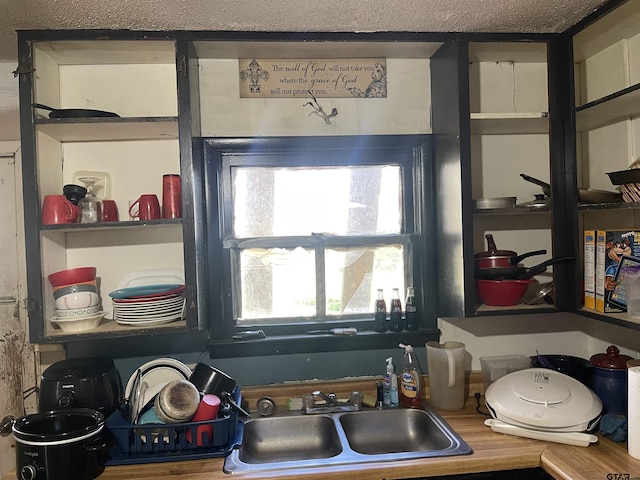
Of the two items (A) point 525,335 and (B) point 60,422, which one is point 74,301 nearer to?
(B) point 60,422

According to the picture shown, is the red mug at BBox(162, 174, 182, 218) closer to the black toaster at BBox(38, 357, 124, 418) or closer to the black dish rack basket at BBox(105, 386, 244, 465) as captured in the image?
the black toaster at BBox(38, 357, 124, 418)

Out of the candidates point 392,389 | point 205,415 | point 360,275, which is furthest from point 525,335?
point 205,415

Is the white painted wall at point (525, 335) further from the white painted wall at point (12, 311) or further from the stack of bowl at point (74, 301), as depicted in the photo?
the white painted wall at point (12, 311)

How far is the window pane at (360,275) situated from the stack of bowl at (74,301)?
95cm

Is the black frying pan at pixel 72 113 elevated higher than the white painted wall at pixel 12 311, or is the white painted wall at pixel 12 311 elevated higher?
the black frying pan at pixel 72 113

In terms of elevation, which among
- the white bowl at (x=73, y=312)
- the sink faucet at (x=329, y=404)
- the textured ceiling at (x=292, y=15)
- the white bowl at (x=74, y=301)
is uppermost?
the textured ceiling at (x=292, y=15)

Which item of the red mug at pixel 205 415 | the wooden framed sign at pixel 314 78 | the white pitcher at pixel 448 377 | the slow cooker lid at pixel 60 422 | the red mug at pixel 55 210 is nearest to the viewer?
the slow cooker lid at pixel 60 422

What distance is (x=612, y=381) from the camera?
5.86 feet

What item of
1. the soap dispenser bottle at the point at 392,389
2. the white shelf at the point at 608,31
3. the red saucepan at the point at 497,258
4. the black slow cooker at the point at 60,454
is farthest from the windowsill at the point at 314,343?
the white shelf at the point at 608,31

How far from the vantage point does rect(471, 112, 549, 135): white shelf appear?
1.92 m

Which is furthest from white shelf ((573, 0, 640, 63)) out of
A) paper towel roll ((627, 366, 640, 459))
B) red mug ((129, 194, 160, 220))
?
red mug ((129, 194, 160, 220))

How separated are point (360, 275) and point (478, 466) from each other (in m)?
0.90

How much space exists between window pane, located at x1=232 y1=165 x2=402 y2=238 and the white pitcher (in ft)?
1.88

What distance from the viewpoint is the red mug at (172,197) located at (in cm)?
187
